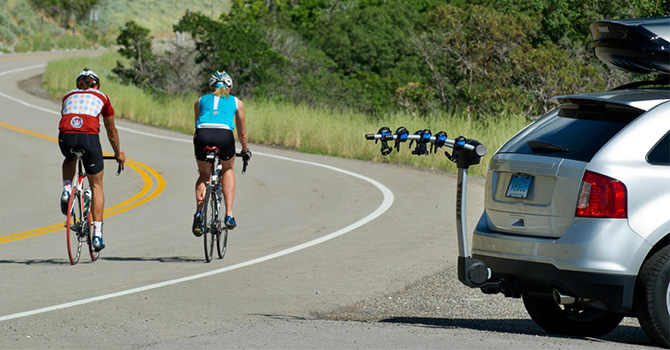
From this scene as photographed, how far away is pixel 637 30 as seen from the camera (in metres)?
7.16

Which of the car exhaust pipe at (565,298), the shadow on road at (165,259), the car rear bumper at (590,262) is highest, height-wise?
the car rear bumper at (590,262)

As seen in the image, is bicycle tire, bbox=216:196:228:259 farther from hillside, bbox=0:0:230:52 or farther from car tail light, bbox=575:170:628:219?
hillside, bbox=0:0:230:52

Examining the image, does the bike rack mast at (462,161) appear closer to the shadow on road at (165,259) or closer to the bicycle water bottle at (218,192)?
the bicycle water bottle at (218,192)

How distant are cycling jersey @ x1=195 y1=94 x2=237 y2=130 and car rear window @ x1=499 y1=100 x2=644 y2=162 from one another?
14.2 feet

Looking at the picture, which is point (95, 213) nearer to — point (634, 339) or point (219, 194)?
point (219, 194)

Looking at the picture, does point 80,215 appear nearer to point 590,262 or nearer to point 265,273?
point 265,273

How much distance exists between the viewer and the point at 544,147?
6836 mm

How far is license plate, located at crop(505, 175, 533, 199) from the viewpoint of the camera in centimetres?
684

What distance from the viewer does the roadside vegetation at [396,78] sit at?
25.2 metres

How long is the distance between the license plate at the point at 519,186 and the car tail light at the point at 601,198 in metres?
0.51

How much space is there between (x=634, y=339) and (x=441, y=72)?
2808 cm

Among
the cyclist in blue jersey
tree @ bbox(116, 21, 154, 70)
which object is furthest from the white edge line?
tree @ bbox(116, 21, 154, 70)

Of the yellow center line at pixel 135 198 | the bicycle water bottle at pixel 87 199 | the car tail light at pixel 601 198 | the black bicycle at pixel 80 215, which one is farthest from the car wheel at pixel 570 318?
the yellow center line at pixel 135 198

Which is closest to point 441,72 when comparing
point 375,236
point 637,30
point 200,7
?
point 375,236
